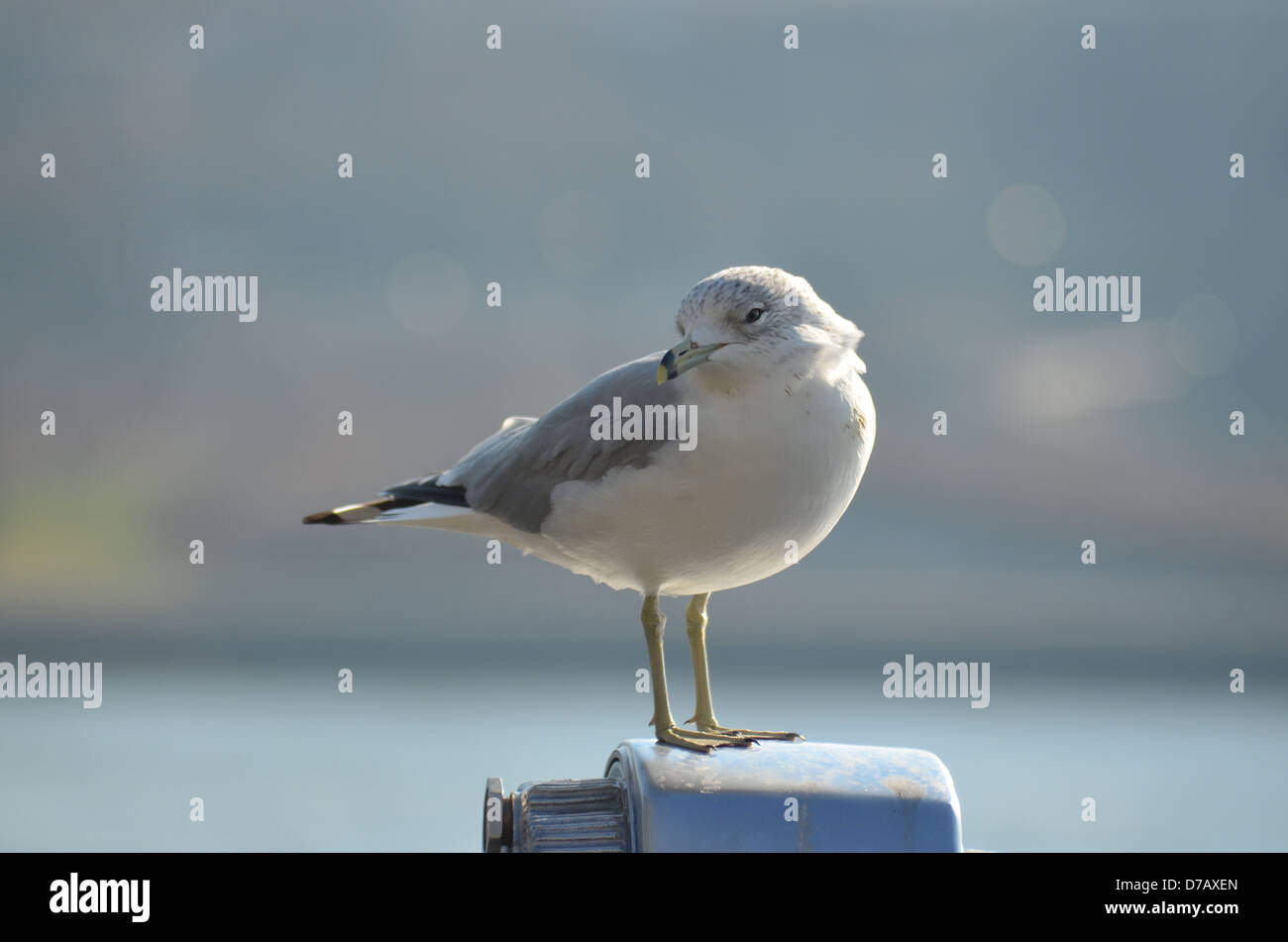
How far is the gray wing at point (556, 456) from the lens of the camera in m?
2.59

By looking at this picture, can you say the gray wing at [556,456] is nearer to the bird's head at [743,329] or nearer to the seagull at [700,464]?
the seagull at [700,464]

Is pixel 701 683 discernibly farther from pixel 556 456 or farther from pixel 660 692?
pixel 556 456

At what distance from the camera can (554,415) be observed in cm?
283

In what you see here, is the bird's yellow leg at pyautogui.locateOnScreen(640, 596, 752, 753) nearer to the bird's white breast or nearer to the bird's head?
the bird's white breast

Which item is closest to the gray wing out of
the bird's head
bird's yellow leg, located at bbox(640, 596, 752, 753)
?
the bird's head

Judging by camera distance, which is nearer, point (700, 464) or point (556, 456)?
point (700, 464)

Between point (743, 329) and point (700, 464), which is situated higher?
point (743, 329)

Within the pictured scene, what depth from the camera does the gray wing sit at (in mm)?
2592

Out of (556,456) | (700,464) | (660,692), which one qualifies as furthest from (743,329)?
(660,692)

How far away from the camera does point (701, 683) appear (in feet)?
9.37

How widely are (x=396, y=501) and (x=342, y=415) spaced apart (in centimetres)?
296

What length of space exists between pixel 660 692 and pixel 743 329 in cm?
74

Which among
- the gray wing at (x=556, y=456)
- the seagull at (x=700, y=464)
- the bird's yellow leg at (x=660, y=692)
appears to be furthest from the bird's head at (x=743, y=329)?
the bird's yellow leg at (x=660, y=692)

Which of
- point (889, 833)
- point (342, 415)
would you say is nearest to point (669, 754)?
point (889, 833)
